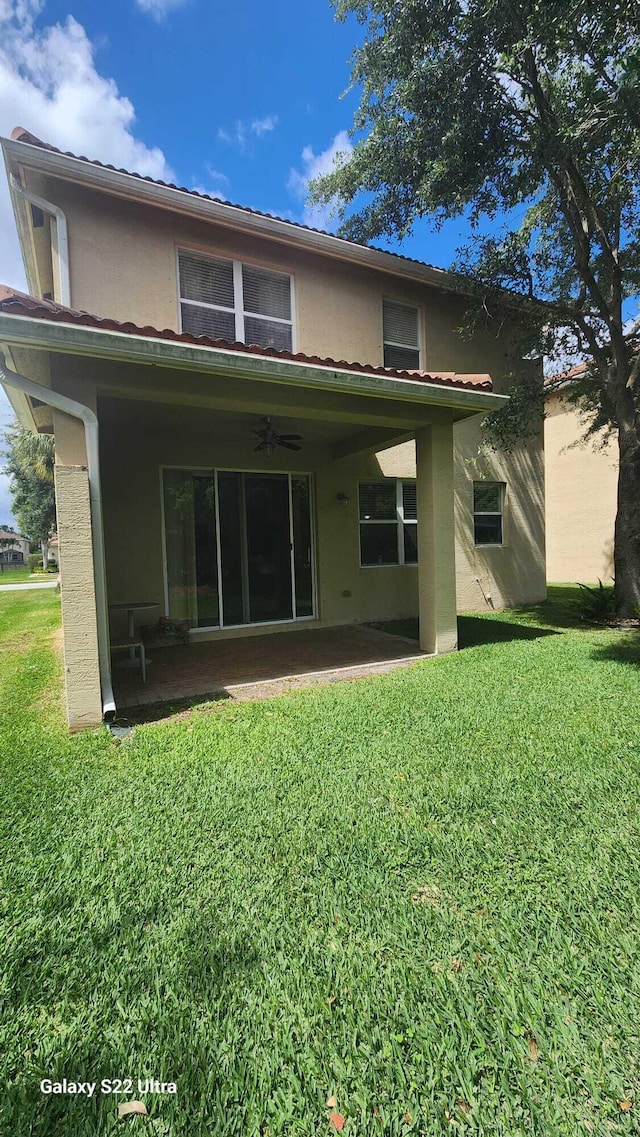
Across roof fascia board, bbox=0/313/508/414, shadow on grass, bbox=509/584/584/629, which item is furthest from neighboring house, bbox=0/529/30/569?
roof fascia board, bbox=0/313/508/414

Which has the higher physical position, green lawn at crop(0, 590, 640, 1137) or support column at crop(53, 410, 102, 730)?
support column at crop(53, 410, 102, 730)

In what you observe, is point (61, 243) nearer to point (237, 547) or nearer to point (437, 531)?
point (237, 547)

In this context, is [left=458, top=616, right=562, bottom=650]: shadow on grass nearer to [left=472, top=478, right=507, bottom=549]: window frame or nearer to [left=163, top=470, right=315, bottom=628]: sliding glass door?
[left=472, top=478, right=507, bottom=549]: window frame

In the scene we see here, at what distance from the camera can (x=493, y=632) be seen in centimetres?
874

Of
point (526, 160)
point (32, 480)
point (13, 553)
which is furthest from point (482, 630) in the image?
point (13, 553)

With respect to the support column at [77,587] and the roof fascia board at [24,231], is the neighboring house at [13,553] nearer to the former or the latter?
the roof fascia board at [24,231]

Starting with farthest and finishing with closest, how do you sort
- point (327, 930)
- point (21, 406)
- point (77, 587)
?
point (21, 406) < point (77, 587) < point (327, 930)

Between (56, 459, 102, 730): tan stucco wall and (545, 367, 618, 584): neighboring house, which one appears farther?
→ (545, 367, 618, 584): neighboring house

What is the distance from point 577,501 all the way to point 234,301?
43.4ft

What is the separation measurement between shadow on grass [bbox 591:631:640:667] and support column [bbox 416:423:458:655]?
7.09 ft

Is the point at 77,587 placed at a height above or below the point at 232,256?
below

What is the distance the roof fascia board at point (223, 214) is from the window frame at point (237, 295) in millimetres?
472

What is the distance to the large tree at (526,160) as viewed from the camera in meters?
7.05

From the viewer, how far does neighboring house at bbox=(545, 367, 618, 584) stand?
15273 millimetres
